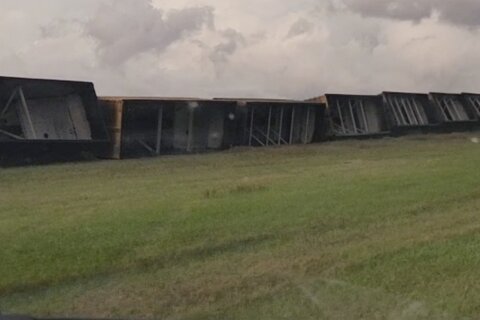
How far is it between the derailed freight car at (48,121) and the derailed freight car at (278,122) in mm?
6113

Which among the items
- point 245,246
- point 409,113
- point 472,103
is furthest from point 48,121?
point 472,103

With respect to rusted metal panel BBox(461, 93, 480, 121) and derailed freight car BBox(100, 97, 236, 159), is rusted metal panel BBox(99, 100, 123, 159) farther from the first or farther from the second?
rusted metal panel BBox(461, 93, 480, 121)

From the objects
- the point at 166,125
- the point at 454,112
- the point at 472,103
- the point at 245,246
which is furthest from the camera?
the point at 472,103

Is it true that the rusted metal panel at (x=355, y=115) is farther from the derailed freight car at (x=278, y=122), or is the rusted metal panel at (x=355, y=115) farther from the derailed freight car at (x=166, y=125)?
the derailed freight car at (x=166, y=125)

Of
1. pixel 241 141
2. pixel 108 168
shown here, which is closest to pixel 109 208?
pixel 108 168

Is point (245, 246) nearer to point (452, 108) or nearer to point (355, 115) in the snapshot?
point (355, 115)

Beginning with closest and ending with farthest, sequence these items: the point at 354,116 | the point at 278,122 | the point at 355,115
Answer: the point at 278,122 < the point at 354,116 < the point at 355,115

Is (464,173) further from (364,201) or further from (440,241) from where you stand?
(440,241)

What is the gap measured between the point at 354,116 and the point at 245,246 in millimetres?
25926

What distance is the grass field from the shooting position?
268 inches

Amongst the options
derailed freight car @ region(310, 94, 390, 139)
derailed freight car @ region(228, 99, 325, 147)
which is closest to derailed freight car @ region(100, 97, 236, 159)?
derailed freight car @ region(228, 99, 325, 147)

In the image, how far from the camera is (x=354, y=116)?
3444 cm

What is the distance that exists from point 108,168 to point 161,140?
581cm

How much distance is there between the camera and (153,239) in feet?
30.9
